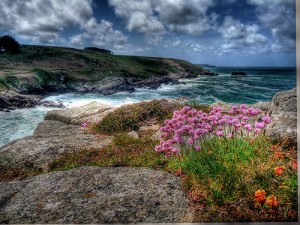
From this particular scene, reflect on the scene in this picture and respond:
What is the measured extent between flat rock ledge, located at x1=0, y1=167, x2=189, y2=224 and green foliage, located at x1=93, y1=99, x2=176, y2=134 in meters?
5.70

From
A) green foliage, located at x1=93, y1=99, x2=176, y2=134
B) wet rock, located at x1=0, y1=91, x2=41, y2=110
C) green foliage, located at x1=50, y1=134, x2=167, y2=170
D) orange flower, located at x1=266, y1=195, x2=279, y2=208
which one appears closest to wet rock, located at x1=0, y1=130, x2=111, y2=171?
green foliage, located at x1=50, y1=134, x2=167, y2=170

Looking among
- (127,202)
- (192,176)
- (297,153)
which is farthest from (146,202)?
(297,153)

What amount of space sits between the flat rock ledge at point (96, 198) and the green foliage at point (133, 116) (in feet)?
18.7

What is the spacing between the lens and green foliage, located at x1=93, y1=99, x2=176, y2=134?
435 inches

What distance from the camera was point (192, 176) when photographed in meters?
4.87

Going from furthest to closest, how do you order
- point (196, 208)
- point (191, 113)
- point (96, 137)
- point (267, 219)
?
point (96, 137), point (191, 113), point (196, 208), point (267, 219)

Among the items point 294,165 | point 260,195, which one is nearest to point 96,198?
point 260,195

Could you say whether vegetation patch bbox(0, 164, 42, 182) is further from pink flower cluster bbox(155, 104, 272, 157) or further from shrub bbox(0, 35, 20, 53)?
shrub bbox(0, 35, 20, 53)

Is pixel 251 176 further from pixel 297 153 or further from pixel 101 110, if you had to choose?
pixel 101 110

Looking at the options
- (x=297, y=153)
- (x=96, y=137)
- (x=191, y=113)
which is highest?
(x=191, y=113)

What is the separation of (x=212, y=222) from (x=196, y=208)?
33 centimetres

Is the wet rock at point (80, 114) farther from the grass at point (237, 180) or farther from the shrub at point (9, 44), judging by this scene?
the shrub at point (9, 44)

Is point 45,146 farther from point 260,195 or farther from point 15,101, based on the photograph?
point 15,101

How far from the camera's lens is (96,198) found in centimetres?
430
